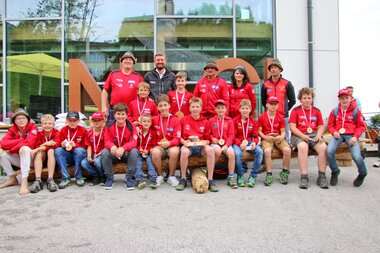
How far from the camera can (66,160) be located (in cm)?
552

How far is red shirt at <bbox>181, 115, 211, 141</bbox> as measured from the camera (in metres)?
5.44

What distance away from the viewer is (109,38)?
977 centimetres

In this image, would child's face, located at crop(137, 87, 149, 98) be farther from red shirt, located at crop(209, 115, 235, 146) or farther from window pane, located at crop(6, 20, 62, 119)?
window pane, located at crop(6, 20, 62, 119)

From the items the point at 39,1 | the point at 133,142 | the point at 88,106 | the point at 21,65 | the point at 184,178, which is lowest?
the point at 184,178

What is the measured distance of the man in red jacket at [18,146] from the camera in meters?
5.16

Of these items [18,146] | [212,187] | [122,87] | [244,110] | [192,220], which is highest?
[122,87]

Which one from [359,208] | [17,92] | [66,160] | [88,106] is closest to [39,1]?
[17,92]

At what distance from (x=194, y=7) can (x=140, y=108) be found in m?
5.07

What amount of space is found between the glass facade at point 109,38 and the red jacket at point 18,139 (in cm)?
418

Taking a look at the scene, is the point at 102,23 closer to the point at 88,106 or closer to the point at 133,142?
the point at 88,106

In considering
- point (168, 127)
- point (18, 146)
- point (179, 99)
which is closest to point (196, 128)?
point (168, 127)

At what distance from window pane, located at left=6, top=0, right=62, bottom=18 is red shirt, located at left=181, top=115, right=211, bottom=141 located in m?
6.46

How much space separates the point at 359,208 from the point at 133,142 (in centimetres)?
325

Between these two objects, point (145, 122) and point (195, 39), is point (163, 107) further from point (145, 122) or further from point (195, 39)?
point (195, 39)
